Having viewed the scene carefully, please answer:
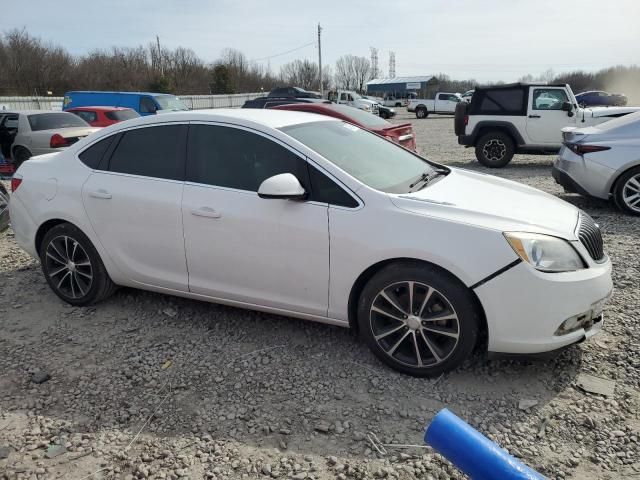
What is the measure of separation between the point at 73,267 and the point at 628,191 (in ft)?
A: 22.3

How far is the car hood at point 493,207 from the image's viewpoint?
9.60 ft

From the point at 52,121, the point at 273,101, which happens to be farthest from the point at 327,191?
the point at 273,101

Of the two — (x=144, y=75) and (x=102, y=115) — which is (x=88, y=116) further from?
(x=144, y=75)

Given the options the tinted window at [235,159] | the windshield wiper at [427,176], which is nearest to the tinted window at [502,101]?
the windshield wiper at [427,176]

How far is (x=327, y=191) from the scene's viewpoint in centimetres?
321

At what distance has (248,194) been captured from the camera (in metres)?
3.40

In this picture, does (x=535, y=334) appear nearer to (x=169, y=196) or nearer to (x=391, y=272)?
(x=391, y=272)

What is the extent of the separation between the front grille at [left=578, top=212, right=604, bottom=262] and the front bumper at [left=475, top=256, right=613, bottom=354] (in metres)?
0.22

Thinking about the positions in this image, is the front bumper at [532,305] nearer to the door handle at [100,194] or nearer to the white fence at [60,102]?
the door handle at [100,194]

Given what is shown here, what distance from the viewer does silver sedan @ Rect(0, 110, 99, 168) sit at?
35.0ft

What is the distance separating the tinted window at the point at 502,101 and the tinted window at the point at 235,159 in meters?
9.52

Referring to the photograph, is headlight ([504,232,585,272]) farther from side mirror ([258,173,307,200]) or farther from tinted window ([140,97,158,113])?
tinted window ([140,97,158,113])

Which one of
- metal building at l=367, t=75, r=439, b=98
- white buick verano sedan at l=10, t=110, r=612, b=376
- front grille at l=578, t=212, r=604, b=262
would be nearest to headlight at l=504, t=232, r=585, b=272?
white buick verano sedan at l=10, t=110, r=612, b=376

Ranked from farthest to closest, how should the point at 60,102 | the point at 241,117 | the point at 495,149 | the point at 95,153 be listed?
the point at 60,102, the point at 495,149, the point at 95,153, the point at 241,117
